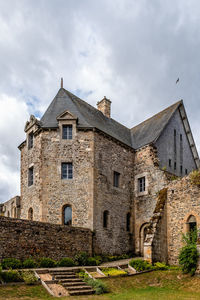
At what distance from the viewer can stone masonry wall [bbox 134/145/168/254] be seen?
23.5m

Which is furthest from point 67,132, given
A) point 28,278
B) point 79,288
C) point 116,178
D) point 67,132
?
point 79,288

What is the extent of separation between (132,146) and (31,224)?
39.4 ft

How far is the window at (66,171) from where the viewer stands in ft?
74.1

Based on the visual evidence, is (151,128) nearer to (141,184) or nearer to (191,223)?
(141,184)

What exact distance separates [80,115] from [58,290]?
44.6 ft

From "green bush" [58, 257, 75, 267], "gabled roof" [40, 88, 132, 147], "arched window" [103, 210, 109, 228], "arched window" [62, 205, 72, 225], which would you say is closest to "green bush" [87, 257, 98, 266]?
"green bush" [58, 257, 75, 267]

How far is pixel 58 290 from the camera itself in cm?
1312

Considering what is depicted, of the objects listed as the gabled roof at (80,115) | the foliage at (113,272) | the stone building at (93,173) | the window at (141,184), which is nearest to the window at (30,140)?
the stone building at (93,173)

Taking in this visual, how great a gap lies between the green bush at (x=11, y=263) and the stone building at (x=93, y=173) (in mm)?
5191

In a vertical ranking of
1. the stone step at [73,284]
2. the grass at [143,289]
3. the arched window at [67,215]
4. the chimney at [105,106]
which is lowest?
the grass at [143,289]

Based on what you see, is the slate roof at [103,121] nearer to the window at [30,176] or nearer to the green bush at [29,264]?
the window at [30,176]

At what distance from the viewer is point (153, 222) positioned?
19.9 meters

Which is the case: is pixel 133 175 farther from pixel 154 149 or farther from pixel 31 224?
pixel 31 224

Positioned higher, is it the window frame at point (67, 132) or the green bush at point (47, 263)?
the window frame at point (67, 132)
